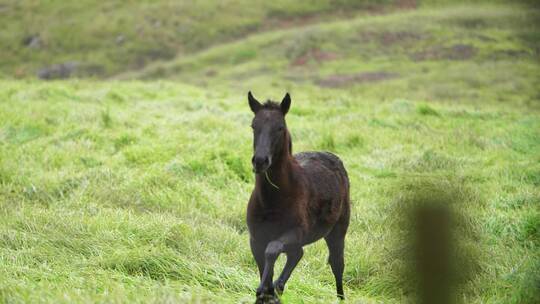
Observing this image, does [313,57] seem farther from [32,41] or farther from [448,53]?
[32,41]

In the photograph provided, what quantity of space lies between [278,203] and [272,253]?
0.55m

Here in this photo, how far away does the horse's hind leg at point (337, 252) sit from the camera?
5672 millimetres

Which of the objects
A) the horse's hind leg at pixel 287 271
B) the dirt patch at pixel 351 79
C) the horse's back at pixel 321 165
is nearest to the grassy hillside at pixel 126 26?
the dirt patch at pixel 351 79

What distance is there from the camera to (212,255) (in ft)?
21.4

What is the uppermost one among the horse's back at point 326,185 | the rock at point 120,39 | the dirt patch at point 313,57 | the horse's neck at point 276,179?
the horse's neck at point 276,179

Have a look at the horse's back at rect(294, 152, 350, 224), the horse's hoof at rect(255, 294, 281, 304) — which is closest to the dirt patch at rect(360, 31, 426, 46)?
the horse's back at rect(294, 152, 350, 224)

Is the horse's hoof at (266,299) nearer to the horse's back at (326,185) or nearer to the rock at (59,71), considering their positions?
the horse's back at (326,185)

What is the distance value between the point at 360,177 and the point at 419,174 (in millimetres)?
1062

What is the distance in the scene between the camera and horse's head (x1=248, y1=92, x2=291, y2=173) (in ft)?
13.7

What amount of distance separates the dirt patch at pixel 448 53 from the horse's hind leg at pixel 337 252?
1488 inches

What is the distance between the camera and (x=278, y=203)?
4.61 meters

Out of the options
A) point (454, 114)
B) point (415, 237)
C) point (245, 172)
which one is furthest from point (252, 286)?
point (454, 114)

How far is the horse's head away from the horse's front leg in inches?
23.1

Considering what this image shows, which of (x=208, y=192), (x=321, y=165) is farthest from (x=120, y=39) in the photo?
(x=321, y=165)
